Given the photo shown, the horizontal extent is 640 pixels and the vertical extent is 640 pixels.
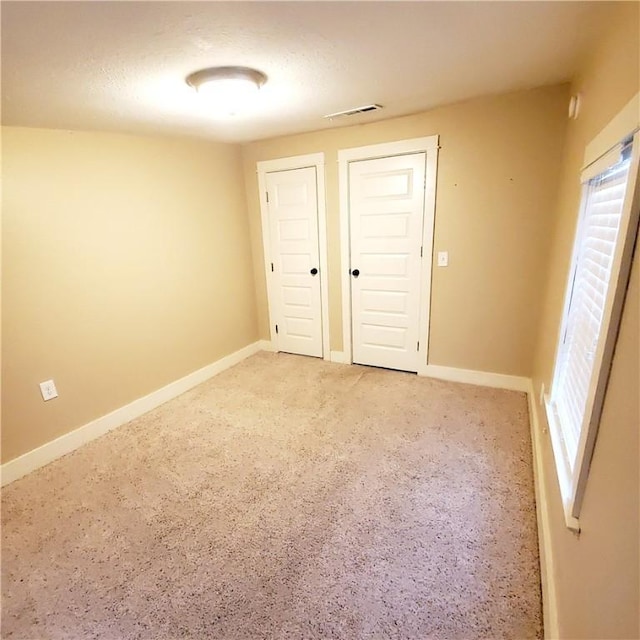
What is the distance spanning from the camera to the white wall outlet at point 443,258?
295 cm

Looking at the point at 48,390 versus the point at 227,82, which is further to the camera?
the point at 48,390

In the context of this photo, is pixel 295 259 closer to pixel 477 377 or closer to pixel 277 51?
pixel 477 377

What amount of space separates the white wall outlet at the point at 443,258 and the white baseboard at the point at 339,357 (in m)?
1.34

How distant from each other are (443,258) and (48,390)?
311 centimetres

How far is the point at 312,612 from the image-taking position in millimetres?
1357

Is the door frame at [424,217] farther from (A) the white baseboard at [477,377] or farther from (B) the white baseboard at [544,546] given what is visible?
(B) the white baseboard at [544,546]

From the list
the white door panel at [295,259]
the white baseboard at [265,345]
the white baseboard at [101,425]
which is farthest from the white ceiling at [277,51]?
the white baseboard at [265,345]

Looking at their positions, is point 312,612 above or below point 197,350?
below

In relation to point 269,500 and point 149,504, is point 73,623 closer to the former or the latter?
point 149,504

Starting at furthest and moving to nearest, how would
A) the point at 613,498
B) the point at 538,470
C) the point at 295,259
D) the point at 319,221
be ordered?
1. the point at 295,259
2. the point at 319,221
3. the point at 538,470
4. the point at 613,498

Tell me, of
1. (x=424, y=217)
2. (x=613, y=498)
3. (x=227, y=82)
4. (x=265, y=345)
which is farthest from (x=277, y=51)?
(x=265, y=345)

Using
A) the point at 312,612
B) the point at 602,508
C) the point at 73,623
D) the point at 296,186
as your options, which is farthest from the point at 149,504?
the point at 296,186

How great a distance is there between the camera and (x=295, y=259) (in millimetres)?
3672

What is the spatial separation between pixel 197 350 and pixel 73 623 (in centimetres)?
223
